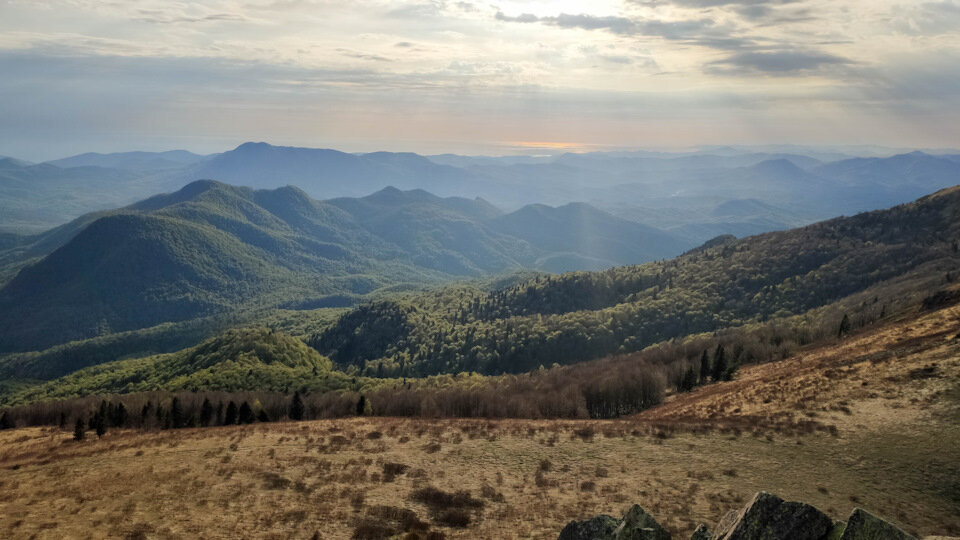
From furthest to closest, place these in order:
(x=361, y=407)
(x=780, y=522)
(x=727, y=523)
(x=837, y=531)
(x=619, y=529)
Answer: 1. (x=361, y=407)
2. (x=727, y=523)
3. (x=619, y=529)
4. (x=780, y=522)
5. (x=837, y=531)

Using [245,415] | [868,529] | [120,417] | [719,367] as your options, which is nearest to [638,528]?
[868,529]

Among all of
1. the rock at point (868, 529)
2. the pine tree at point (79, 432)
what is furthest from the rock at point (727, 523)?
the pine tree at point (79, 432)

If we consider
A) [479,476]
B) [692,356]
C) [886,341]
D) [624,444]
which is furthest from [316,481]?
[692,356]

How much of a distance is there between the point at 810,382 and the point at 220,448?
7487 centimetres

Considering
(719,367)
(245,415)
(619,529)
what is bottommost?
(719,367)

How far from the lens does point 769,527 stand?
2117 centimetres

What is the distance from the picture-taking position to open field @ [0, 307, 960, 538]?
122 feet

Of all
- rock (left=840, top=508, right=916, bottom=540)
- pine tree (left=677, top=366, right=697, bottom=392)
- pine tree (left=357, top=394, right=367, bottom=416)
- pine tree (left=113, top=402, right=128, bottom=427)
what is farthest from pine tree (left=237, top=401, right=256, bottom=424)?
pine tree (left=677, top=366, right=697, bottom=392)

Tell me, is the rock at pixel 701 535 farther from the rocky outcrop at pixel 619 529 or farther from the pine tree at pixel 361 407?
the pine tree at pixel 361 407

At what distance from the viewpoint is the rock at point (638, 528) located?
22.6 metres

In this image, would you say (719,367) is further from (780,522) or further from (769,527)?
(769,527)

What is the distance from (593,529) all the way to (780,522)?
26.7ft

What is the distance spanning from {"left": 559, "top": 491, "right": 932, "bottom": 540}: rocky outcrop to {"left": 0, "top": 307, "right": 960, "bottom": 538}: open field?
1317cm

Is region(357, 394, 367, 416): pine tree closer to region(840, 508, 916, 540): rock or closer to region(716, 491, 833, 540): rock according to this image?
region(716, 491, 833, 540): rock
